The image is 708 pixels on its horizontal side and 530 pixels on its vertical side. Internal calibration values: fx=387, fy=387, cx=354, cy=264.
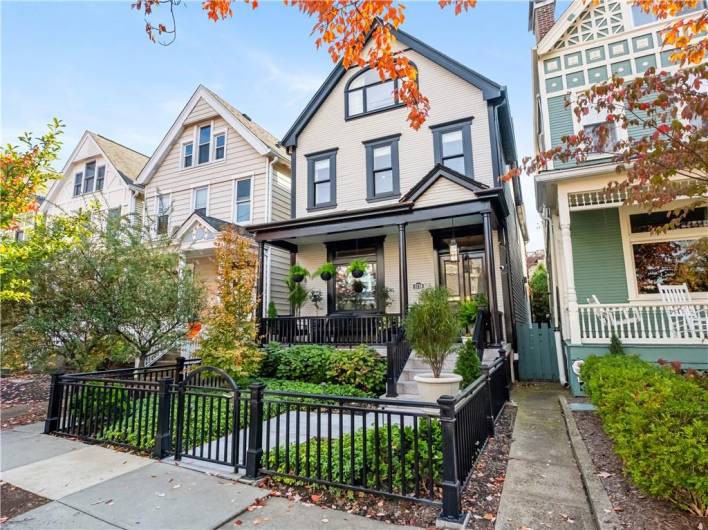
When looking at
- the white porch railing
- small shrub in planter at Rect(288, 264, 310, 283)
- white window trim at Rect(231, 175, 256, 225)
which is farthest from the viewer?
white window trim at Rect(231, 175, 256, 225)

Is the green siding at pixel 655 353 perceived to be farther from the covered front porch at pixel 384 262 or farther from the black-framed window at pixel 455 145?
the black-framed window at pixel 455 145

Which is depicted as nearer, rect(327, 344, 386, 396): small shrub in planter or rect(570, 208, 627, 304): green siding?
rect(327, 344, 386, 396): small shrub in planter

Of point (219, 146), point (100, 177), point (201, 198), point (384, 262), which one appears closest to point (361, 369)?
point (384, 262)

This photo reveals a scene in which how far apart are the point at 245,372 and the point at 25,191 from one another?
4.97 metres

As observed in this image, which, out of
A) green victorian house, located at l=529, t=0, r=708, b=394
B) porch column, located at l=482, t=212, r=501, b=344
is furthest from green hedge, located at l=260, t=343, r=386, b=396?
green victorian house, located at l=529, t=0, r=708, b=394

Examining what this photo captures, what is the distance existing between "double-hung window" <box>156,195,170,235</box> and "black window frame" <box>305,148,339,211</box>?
19.2 feet

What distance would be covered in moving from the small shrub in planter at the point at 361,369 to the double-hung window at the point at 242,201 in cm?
722

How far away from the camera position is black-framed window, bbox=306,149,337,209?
1274 centimetres

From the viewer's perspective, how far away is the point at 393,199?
11.7 meters

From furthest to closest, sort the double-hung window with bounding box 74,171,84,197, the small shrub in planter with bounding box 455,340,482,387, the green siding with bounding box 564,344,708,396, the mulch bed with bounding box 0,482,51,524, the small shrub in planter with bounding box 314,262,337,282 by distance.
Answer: the double-hung window with bounding box 74,171,84,197, the small shrub in planter with bounding box 314,262,337,282, the green siding with bounding box 564,344,708,396, the small shrub in planter with bounding box 455,340,482,387, the mulch bed with bounding box 0,482,51,524

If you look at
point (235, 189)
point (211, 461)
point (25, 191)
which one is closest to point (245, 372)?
point (211, 461)

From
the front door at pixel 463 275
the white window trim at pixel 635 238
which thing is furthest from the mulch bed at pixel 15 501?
the white window trim at pixel 635 238

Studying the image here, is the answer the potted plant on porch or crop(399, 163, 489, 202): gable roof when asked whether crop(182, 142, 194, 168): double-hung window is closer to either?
crop(399, 163, 489, 202): gable roof

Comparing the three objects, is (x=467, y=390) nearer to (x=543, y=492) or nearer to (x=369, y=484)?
(x=543, y=492)
